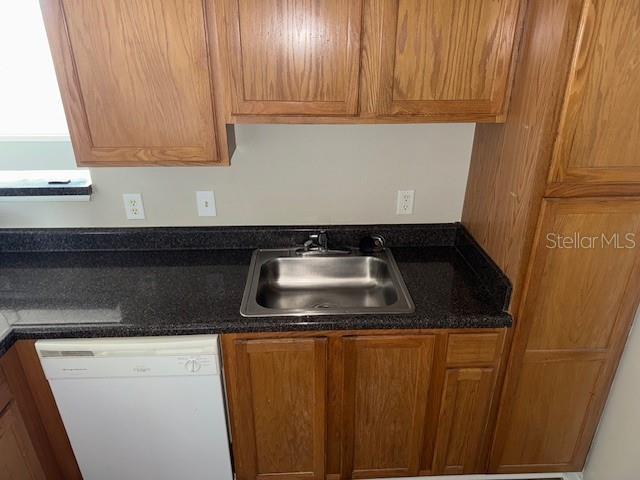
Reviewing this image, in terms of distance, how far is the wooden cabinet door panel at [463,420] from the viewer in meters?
1.46

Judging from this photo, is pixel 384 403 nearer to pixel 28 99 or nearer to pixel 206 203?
pixel 206 203

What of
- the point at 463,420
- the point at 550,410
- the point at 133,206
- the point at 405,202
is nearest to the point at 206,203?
the point at 133,206

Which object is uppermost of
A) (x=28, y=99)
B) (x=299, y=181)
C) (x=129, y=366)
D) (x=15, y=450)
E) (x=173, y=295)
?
(x=28, y=99)

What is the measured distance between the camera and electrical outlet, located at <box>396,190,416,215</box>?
178cm

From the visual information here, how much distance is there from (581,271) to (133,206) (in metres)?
1.68

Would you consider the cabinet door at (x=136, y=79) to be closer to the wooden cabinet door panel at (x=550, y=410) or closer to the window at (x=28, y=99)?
the window at (x=28, y=99)

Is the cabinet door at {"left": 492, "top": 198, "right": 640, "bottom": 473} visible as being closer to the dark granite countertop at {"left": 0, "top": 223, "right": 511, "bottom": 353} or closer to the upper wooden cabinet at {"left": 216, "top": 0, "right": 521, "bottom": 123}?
the dark granite countertop at {"left": 0, "top": 223, "right": 511, "bottom": 353}

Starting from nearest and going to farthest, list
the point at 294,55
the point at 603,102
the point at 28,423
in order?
the point at 603,102 < the point at 294,55 < the point at 28,423

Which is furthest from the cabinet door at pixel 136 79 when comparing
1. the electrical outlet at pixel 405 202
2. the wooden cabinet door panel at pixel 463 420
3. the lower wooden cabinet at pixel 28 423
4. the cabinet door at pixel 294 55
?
the wooden cabinet door panel at pixel 463 420

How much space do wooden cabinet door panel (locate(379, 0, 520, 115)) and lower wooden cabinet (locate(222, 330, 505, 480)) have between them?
742 millimetres

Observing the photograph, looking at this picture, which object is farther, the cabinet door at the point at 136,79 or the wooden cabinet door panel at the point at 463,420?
the wooden cabinet door panel at the point at 463,420

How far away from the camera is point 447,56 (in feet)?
4.12

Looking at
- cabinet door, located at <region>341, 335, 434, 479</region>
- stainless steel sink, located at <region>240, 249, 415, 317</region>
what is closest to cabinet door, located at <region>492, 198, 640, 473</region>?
cabinet door, located at <region>341, 335, 434, 479</region>

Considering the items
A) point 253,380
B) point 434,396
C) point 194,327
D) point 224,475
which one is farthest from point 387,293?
point 224,475
